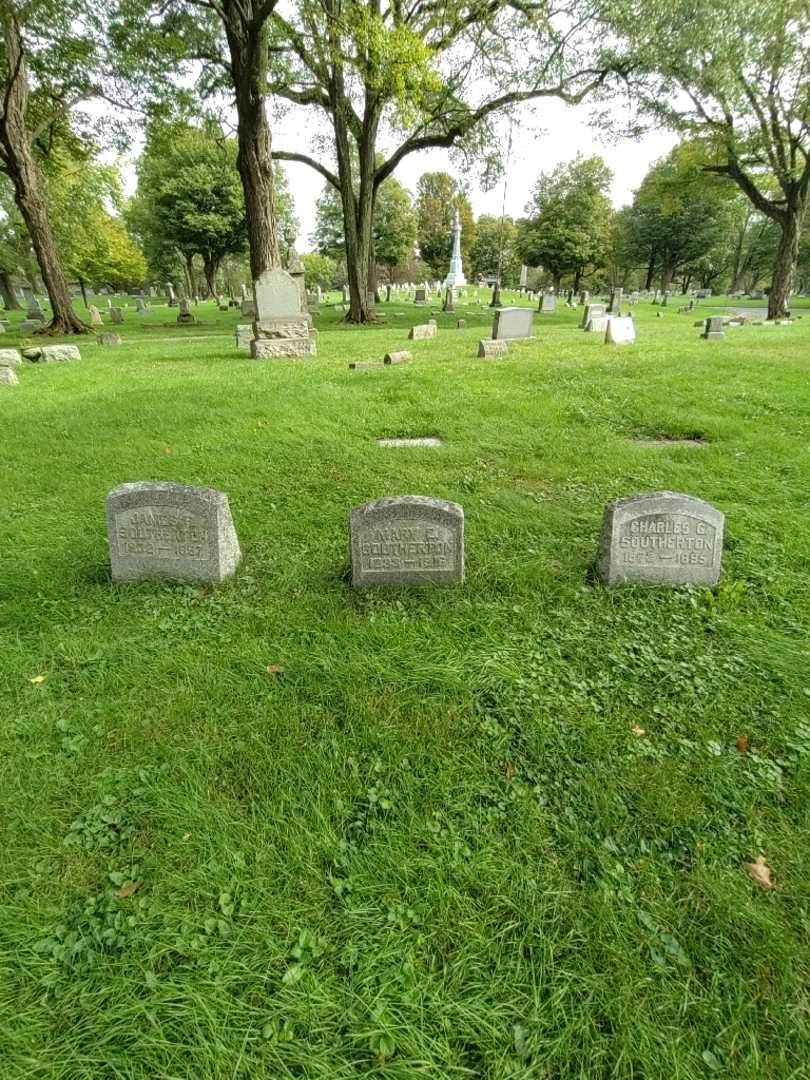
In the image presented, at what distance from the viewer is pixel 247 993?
1.57m

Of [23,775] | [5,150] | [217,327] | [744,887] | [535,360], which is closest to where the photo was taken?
[744,887]

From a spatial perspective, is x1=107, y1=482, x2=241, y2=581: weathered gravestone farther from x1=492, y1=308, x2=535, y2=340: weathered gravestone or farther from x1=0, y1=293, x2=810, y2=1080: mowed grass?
x1=492, y1=308, x2=535, y2=340: weathered gravestone

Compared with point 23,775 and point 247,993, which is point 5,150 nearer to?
point 23,775

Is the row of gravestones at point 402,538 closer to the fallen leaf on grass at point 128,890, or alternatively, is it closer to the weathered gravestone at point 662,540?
the weathered gravestone at point 662,540

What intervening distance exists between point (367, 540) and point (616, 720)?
1.76m

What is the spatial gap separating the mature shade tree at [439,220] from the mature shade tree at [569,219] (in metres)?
11.8

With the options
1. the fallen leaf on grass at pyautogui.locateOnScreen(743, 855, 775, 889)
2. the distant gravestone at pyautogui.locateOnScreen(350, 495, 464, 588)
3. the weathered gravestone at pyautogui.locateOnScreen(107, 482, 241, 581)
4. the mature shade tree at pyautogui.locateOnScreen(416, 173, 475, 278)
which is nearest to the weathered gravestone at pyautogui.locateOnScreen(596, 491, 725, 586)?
the distant gravestone at pyautogui.locateOnScreen(350, 495, 464, 588)

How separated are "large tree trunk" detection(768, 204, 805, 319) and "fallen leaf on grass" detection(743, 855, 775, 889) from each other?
25.2m

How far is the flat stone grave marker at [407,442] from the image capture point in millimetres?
6191

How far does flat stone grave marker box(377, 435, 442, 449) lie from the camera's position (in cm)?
619

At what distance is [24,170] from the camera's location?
17000 mm

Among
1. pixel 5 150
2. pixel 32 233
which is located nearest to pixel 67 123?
pixel 5 150

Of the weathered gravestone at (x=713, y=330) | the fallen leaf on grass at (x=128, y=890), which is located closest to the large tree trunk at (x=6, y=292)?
the weathered gravestone at (x=713, y=330)

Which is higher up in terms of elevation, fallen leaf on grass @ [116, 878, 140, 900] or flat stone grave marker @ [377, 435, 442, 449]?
flat stone grave marker @ [377, 435, 442, 449]
